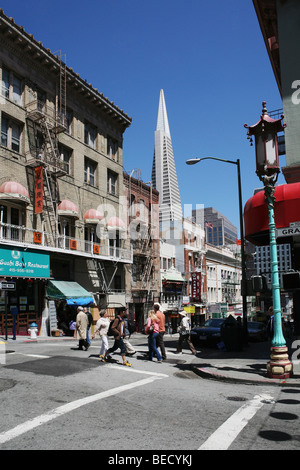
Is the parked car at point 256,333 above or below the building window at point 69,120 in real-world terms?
below

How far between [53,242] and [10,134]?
7397 mm

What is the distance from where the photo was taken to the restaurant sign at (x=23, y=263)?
73.6 feet

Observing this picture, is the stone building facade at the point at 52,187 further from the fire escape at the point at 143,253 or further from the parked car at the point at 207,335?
the parked car at the point at 207,335

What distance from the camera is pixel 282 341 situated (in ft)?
33.7

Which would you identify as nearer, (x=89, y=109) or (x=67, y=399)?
(x=67, y=399)

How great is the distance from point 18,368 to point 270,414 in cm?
684

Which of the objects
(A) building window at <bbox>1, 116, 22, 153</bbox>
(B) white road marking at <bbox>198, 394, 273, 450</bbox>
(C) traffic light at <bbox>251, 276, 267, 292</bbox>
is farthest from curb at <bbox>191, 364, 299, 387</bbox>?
(A) building window at <bbox>1, 116, 22, 153</bbox>

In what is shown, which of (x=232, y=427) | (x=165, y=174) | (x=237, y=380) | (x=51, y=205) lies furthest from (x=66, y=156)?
(x=165, y=174)

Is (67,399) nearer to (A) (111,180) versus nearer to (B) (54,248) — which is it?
(B) (54,248)

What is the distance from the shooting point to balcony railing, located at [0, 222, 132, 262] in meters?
23.6

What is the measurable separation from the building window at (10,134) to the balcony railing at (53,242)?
210 inches

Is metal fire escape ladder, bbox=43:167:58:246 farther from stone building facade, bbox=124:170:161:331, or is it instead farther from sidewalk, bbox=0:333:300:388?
sidewalk, bbox=0:333:300:388

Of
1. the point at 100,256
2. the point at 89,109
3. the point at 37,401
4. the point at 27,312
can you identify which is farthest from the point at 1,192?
the point at 37,401

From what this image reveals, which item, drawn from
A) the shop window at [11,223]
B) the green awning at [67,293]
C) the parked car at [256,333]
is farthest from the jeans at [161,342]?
the shop window at [11,223]
